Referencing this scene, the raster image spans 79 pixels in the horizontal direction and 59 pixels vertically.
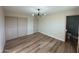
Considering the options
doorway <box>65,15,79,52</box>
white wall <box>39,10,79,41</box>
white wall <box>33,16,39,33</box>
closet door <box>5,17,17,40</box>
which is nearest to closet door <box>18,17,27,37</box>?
closet door <box>5,17,17,40</box>

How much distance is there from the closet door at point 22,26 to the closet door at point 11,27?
9.6 inches

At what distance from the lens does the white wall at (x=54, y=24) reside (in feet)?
12.5

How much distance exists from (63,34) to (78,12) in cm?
124

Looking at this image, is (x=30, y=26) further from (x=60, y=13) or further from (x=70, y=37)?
(x=70, y=37)

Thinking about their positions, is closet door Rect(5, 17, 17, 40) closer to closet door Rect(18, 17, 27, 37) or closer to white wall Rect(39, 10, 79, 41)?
closet door Rect(18, 17, 27, 37)

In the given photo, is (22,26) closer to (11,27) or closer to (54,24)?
(11,27)

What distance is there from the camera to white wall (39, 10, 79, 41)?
3822 millimetres

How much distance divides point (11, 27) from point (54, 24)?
7.39ft

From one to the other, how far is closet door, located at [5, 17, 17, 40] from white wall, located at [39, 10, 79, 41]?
4.55 feet

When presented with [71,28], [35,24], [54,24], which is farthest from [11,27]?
[71,28]

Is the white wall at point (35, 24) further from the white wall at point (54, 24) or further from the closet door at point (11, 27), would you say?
the closet door at point (11, 27)

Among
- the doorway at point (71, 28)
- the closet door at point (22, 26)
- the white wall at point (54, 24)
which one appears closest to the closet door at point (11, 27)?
the closet door at point (22, 26)

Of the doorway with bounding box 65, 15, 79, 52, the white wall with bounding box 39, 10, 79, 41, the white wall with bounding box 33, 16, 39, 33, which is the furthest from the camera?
the white wall with bounding box 33, 16, 39, 33
